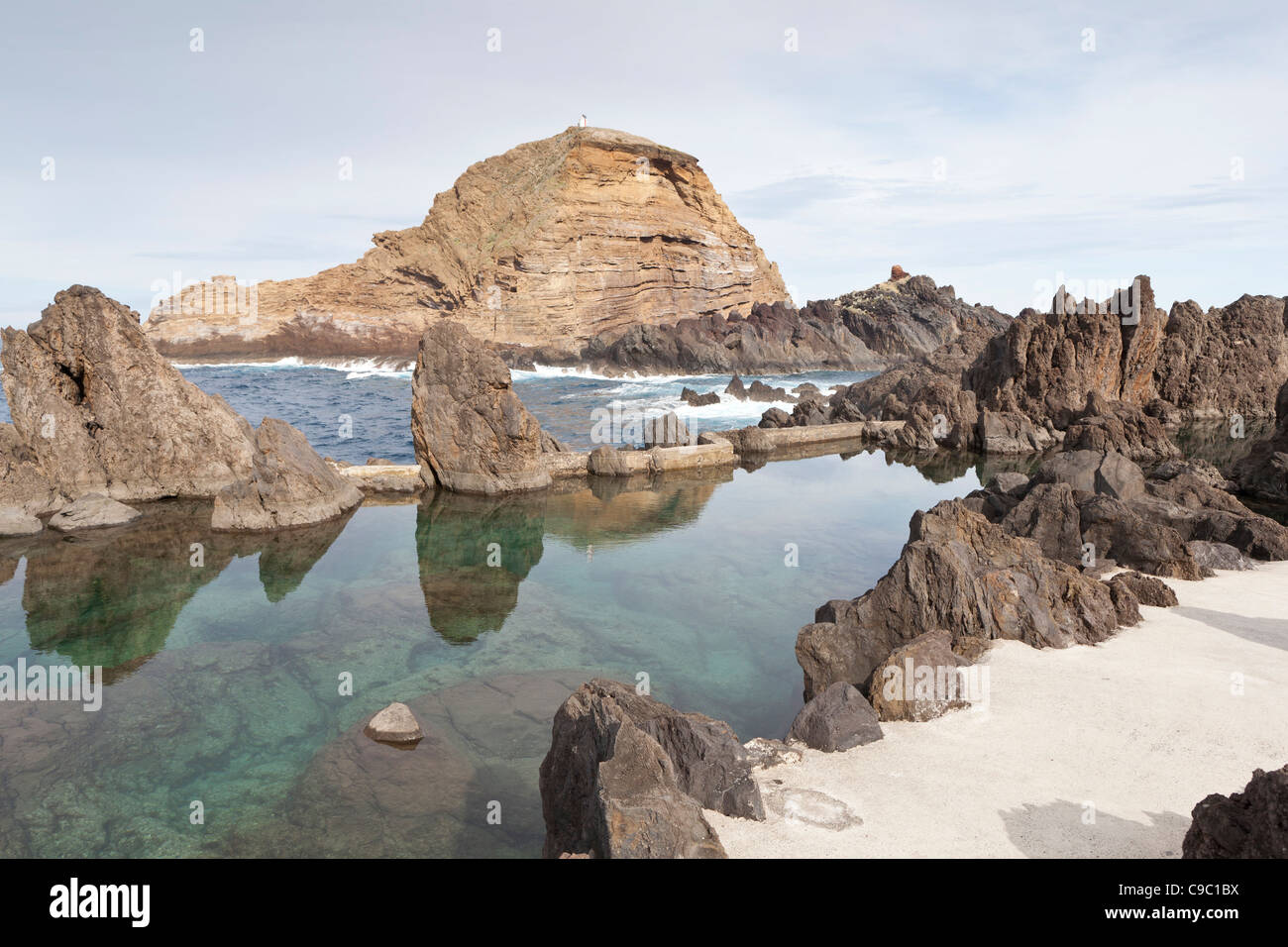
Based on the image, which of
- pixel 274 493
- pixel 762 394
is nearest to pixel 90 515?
pixel 274 493

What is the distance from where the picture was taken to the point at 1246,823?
4.76m

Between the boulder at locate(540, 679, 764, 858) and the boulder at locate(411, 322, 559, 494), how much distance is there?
15.8 metres

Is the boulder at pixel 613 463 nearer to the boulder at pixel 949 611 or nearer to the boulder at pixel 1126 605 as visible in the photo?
the boulder at pixel 949 611

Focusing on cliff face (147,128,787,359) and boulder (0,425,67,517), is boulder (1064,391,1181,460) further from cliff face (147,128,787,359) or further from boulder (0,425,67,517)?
cliff face (147,128,787,359)

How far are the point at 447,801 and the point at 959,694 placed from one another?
5.72 metres

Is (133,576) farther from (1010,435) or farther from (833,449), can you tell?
(1010,435)

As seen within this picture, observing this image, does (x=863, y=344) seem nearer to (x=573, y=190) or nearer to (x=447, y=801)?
(x=573, y=190)

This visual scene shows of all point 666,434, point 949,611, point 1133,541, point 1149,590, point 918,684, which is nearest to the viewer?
point 918,684

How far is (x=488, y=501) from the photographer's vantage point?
22062 mm

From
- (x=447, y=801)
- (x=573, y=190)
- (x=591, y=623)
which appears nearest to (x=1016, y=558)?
(x=591, y=623)

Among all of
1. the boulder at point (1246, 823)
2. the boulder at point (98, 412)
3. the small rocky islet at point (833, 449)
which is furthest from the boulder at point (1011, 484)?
the boulder at point (98, 412)

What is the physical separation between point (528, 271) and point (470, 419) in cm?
7844

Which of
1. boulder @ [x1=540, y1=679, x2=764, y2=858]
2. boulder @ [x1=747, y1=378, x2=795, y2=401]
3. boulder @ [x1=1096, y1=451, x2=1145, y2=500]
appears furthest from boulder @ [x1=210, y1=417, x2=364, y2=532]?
boulder @ [x1=747, y1=378, x2=795, y2=401]

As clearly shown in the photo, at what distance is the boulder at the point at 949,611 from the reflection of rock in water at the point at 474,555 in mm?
5895
